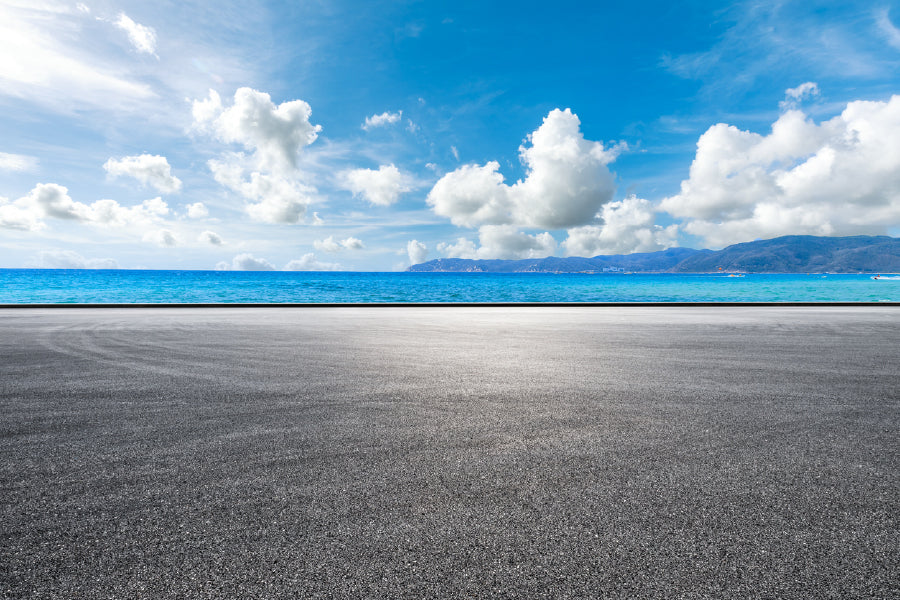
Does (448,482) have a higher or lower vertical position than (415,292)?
lower

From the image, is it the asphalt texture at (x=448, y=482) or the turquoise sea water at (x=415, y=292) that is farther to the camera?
the turquoise sea water at (x=415, y=292)

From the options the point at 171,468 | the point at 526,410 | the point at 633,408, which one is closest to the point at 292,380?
the point at 171,468

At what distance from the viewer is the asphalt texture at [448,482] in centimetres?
191

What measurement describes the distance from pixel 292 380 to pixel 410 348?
2.96m

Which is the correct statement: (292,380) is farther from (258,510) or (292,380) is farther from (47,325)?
(47,325)

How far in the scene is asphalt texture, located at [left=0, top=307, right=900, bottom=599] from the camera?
1.91 m

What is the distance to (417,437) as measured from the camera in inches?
141

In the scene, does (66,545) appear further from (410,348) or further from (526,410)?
(410,348)

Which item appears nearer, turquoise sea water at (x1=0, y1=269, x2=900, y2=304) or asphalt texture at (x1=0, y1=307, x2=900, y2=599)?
asphalt texture at (x1=0, y1=307, x2=900, y2=599)

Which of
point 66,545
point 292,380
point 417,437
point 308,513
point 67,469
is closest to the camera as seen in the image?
point 66,545

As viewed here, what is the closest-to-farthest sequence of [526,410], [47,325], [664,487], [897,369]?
1. [664,487]
2. [526,410]
3. [897,369]
4. [47,325]

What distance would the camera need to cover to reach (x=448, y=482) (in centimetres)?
278

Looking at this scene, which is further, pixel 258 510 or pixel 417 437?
pixel 417 437

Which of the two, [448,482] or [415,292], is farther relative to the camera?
[415,292]
